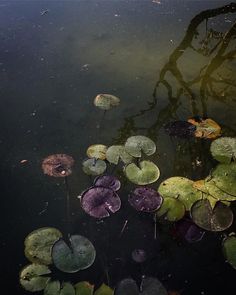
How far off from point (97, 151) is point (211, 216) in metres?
0.81

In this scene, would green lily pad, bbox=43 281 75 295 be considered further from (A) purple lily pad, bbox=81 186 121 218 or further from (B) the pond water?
(A) purple lily pad, bbox=81 186 121 218

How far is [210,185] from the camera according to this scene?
6.47ft

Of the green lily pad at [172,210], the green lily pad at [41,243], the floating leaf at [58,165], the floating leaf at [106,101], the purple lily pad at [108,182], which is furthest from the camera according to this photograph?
the floating leaf at [106,101]

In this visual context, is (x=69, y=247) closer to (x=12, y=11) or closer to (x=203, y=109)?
(x=203, y=109)

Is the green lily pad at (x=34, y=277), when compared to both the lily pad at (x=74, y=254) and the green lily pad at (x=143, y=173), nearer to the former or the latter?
the lily pad at (x=74, y=254)

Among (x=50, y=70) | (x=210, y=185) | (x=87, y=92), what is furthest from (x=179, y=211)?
(x=50, y=70)

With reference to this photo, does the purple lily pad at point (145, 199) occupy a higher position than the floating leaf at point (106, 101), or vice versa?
the floating leaf at point (106, 101)

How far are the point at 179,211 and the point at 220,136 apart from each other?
2.25 ft

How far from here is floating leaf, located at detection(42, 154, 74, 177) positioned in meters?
2.12

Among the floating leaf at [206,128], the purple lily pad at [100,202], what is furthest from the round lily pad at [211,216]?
the floating leaf at [206,128]

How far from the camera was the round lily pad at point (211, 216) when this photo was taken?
180cm

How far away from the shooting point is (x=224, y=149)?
216 centimetres

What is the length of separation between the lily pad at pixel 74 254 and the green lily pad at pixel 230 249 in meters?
0.67

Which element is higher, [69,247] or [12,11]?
[12,11]
